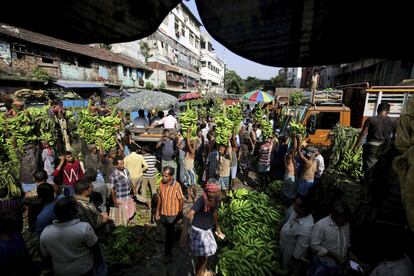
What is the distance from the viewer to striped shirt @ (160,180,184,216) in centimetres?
475

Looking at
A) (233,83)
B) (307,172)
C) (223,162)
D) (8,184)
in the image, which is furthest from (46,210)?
(233,83)

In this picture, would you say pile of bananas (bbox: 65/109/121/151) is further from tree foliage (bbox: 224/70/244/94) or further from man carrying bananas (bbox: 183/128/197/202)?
tree foliage (bbox: 224/70/244/94)

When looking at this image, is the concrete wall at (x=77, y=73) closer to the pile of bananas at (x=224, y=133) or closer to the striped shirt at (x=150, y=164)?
the striped shirt at (x=150, y=164)

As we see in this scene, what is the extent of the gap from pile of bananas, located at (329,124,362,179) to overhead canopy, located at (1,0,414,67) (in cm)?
678

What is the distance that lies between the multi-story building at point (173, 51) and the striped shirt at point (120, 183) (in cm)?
2592

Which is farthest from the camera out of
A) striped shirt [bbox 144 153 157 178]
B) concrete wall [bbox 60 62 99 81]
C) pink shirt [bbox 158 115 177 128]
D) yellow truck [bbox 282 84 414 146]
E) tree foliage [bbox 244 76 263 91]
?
tree foliage [bbox 244 76 263 91]

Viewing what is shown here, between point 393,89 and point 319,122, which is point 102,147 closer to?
point 319,122

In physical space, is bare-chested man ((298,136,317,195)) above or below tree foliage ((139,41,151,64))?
below

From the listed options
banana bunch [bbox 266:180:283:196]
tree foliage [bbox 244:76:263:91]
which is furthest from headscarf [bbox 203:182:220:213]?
tree foliage [bbox 244:76:263:91]

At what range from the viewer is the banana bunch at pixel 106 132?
7074 millimetres

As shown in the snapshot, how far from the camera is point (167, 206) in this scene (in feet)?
15.7

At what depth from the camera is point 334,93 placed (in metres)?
12.1

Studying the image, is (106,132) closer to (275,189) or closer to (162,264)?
(162,264)

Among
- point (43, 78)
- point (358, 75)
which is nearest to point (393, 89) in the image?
point (358, 75)
